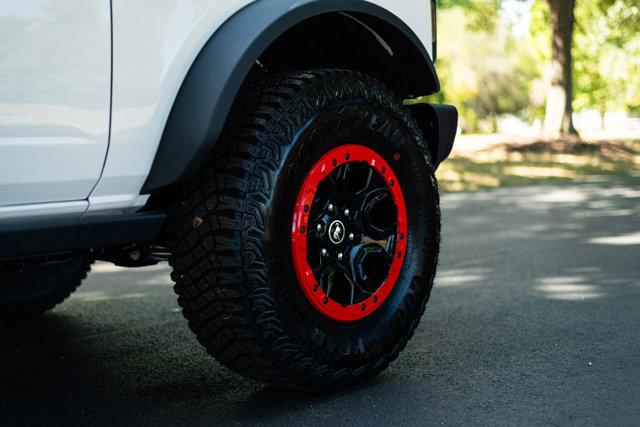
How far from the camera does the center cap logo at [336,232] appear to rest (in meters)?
2.74

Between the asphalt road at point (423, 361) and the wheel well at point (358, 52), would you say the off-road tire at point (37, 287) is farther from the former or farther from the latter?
the wheel well at point (358, 52)

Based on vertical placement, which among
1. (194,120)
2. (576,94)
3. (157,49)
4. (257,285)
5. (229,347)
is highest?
(157,49)

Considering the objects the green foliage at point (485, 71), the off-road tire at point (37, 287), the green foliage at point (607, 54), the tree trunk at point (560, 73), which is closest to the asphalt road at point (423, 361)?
the off-road tire at point (37, 287)

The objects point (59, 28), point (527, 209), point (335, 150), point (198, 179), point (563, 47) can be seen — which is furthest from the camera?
point (563, 47)

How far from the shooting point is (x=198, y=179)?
254cm

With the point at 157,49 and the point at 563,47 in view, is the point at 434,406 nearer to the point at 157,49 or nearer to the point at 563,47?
the point at 157,49

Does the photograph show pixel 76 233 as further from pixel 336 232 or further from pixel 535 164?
pixel 535 164

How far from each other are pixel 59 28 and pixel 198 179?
0.64 m

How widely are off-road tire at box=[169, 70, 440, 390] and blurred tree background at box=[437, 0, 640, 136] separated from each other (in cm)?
1607

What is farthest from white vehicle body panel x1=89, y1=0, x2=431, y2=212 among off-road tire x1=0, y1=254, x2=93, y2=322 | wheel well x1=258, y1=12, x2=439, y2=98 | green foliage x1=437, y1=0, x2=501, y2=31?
green foliage x1=437, y1=0, x2=501, y2=31

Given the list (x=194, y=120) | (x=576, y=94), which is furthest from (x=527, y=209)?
(x=576, y=94)

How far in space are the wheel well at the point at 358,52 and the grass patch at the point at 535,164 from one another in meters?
9.26

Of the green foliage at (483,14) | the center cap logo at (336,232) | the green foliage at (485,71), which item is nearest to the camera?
the center cap logo at (336,232)

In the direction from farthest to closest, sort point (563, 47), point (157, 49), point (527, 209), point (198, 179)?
point (563, 47), point (527, 209), point (198, 179), point (157, 49)
